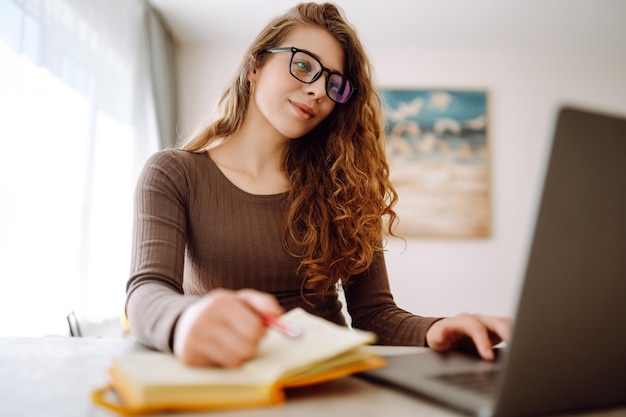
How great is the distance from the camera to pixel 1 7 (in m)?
1.67

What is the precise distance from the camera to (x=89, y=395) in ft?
1.81

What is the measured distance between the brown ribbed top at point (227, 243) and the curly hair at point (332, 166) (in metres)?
0.04

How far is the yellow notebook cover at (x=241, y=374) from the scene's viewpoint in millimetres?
476

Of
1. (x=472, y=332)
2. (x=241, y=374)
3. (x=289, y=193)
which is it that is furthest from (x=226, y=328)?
(x=289, y=193)

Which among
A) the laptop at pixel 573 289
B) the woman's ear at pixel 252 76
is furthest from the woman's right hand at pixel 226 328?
the woman's ear at pixel 252 76

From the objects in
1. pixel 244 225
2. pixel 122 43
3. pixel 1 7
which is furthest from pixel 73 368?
pixel 122 43

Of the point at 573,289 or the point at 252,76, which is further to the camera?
the point at 252,76

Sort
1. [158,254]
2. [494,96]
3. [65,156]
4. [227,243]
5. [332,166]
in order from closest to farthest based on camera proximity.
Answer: [158,254], [227,243], [332,166], [65,156], [494,96]

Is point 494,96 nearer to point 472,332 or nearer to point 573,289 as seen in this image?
point 472,332

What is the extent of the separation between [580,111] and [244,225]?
0.89m

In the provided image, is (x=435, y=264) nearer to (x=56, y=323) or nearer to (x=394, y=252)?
(x=394, y=252)

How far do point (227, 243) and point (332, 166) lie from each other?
405 mm

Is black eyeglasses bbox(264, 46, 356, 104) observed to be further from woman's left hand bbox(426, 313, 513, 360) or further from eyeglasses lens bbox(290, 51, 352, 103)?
woman's left hand bbox(426, 313, 513, 360)

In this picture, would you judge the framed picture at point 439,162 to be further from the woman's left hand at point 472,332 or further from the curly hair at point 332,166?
the woman's left hand at point 472,332
